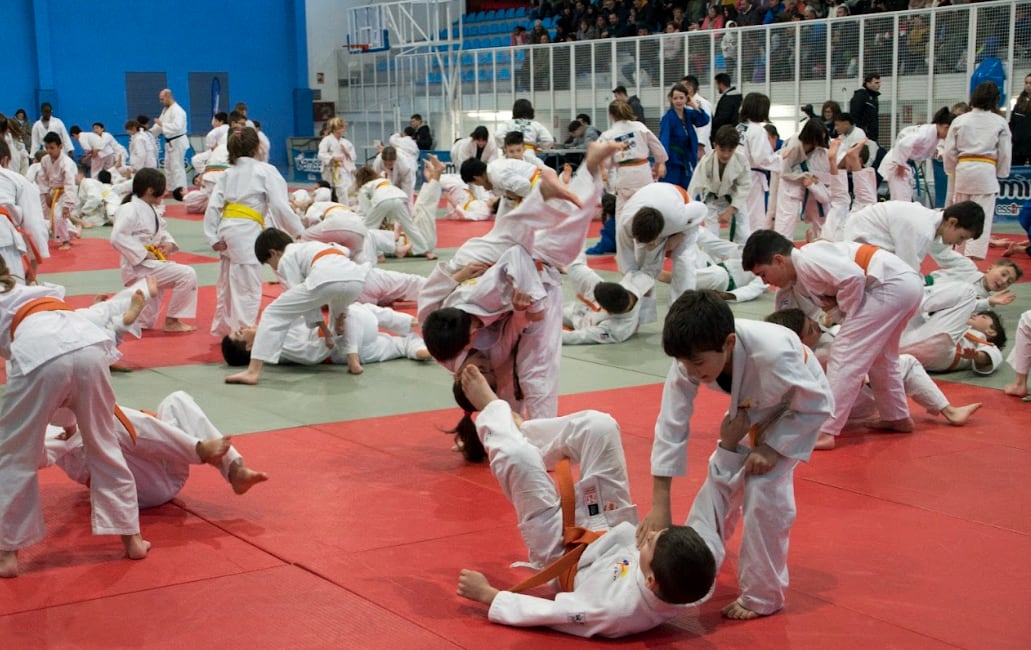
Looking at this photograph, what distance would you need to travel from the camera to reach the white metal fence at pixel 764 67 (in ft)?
50.2

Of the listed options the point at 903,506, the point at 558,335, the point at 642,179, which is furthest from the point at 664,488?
the point at 642,179

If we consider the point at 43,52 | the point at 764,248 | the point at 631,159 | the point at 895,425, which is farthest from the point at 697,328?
the point at 43,52

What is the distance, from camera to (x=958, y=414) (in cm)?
623

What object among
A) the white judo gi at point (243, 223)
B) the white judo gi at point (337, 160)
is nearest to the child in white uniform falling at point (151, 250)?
the white judo gi at point (243, 223)

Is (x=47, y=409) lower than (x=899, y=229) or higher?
lower

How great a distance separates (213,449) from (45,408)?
745mm

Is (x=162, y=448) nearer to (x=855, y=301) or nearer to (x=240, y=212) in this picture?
(x=855, y=301)

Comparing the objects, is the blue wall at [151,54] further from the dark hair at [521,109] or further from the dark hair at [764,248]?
the dark hair at [764,248]

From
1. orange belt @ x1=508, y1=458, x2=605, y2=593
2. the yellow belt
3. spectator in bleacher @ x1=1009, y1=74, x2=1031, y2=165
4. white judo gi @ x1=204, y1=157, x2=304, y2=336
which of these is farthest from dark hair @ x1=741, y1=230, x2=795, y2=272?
spectator in bleacher @ x1=1009, y1=74, x2=1031, y2=165

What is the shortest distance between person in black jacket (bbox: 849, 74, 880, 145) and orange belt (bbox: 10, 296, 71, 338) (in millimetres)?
13051

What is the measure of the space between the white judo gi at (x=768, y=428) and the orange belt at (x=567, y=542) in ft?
1.11

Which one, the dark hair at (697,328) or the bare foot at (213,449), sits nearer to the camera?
the dark hair at (697,328)

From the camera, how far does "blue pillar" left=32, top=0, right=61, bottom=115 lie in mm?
27047

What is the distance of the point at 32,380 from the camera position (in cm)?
415
